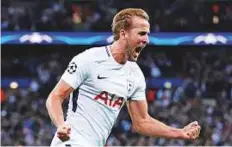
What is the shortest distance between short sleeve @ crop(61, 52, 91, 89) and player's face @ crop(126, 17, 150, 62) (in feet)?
1.05

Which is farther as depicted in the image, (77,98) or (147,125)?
(147,125)

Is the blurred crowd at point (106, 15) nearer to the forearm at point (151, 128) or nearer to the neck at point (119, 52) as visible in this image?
the forearm at point (151, 128)

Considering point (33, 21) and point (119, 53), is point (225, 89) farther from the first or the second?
point (119, 53)

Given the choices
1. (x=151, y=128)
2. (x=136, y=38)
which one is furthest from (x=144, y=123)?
(x=136, y=38)

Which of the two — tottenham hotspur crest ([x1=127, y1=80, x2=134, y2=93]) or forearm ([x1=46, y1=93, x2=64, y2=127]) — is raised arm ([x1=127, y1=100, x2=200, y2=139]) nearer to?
tottenham hotspur crest ([x1=127, y1=80, x2=134, y2=93])

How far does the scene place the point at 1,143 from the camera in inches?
707

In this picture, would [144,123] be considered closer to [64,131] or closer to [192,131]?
[192,131]

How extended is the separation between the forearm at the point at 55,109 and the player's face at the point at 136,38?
0.63 m

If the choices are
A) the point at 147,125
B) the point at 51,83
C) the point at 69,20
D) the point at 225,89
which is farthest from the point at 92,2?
the point at 147,125

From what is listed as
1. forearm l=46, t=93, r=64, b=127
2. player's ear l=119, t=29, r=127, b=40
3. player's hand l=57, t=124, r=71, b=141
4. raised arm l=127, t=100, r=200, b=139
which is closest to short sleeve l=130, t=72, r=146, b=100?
raised arm l=127, t=100, r=200, b=139

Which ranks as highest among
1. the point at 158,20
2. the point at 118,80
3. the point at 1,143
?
the point at 118,80

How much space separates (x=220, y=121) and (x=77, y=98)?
13823 mm

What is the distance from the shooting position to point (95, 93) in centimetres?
515

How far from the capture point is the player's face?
16.9 ft
